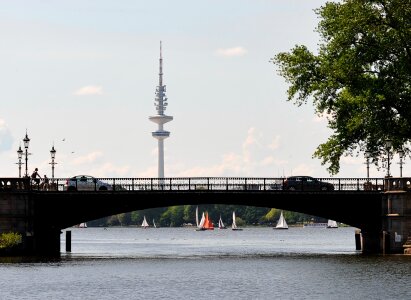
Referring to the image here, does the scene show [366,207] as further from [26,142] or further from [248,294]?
[248,294]

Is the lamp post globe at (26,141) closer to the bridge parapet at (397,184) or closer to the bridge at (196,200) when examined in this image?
the bridge at (196,200)

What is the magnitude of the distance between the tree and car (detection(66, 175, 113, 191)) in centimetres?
1987

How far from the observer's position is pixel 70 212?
108 metres

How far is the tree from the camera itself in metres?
99.7

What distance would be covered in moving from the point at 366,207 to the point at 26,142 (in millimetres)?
29188

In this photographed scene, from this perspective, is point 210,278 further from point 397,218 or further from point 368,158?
point 368,158

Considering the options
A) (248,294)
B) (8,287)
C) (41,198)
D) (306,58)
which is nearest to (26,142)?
(41,198)

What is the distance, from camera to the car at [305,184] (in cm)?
11006

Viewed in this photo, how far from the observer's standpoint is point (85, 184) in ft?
370

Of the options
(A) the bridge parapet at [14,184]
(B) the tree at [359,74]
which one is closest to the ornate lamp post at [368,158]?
(B) the tree at [359,74]

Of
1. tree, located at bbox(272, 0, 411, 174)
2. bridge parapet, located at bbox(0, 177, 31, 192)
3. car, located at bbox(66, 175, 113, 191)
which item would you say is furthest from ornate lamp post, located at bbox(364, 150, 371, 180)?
bridge parapet, located at bbox(0, 177, 31, 192)

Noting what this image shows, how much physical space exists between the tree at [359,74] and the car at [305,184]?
5635mm

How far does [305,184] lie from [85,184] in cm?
1958

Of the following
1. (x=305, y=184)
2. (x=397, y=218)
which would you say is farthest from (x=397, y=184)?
(x=305, y=184)
